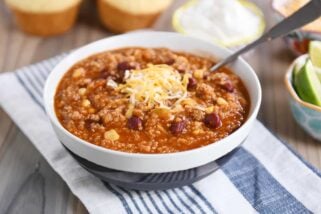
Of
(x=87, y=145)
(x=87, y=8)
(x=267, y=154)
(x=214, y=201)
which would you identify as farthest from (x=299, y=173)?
(x=87, y=8)

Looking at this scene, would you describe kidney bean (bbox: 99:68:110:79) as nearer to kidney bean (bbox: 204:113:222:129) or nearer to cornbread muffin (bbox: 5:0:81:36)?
kidney bean (bbox: 204:113:222:129)

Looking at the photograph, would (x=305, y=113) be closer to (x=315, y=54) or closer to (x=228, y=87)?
(x=315, y=54)

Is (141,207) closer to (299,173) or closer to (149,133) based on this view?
(149,133)

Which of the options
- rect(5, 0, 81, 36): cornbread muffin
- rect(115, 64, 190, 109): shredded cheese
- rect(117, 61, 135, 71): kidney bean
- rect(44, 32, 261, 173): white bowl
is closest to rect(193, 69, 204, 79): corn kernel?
rect(115, 64, 190, 109): shredded cheese

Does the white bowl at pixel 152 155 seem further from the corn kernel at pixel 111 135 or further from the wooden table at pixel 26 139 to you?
the wooden table at pixel 26 139

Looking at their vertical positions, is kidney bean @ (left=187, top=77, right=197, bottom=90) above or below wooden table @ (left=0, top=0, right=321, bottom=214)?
above

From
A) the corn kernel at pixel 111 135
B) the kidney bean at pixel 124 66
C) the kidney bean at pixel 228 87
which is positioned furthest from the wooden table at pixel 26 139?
the kidney bean at pixel 124 66

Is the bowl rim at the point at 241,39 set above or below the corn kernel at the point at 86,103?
below

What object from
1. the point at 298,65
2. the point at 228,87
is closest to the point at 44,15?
the point at 228,87
